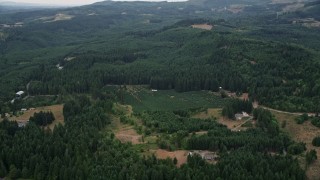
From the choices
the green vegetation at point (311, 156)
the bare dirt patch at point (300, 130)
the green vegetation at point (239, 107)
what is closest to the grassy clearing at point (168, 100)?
the green vegetation at point (239, 107)

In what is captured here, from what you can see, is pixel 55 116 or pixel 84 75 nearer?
pixel 55 116

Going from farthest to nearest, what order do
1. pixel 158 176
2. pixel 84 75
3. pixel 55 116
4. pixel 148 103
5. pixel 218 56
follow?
pixel 218 56
pixel 84 75
pixel 148 103
pixel 55 116
pixel 158 176

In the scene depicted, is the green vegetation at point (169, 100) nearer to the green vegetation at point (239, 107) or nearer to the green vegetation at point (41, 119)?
the green vegetation at point (239, 107)

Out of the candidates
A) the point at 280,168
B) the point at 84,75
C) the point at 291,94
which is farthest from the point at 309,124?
the point at 84,75

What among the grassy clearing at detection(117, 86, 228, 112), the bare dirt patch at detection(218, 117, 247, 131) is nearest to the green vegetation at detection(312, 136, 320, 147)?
the bare dirt patch at detection(218, 117, 247, 131)

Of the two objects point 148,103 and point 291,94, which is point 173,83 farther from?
point 291,94
